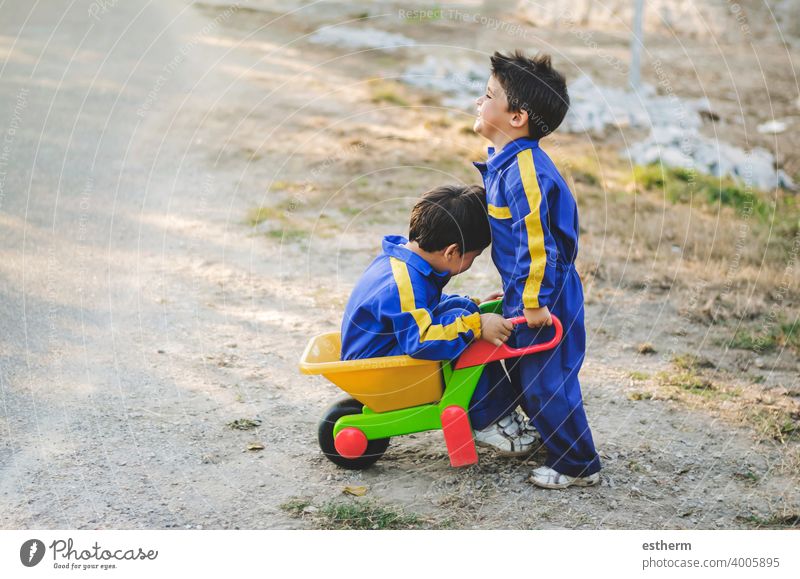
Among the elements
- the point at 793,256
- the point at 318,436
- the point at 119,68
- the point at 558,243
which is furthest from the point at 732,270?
the point at 119,68

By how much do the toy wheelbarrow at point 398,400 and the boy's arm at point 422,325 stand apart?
70 millimetres

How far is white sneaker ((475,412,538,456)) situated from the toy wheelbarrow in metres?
0.10

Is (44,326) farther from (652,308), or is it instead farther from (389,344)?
(652,308)

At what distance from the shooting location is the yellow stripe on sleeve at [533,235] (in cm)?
316

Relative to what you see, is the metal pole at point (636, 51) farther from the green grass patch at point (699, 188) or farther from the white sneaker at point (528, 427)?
the white sneaker at point (528, 427)

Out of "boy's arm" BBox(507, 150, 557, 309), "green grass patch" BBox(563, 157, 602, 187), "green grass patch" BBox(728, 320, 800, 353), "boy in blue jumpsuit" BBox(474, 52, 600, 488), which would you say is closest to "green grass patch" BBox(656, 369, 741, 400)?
"green grass patch" BBox(728, 320, 800, 353)

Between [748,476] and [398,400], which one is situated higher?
[398,400]

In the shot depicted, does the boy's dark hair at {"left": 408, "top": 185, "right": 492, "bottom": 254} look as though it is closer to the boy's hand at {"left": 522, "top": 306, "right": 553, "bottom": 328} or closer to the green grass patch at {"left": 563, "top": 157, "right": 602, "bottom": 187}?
the boy's hand at {"left": 522, "top": 306, "right": 553, "bottom": 328}

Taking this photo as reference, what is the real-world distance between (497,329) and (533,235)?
0.37 meters

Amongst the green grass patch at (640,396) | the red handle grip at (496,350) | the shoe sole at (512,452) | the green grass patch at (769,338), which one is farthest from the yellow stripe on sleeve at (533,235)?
the green grass patch at (769,338)

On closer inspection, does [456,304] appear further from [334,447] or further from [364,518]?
[364,518]

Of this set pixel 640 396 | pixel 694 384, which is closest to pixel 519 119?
pixel 640 396

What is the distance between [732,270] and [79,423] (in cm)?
374

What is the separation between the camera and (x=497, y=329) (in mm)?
3318
